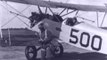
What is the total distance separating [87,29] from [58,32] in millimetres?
1409

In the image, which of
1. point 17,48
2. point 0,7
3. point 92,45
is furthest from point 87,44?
point 0,7

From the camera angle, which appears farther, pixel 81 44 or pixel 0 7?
pixel 0 7

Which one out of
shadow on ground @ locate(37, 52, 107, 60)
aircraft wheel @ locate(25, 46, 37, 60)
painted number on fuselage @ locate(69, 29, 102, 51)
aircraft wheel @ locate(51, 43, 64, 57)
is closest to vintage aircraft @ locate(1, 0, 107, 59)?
painted number on fuselage @ locate(69, 29, 102, 51)

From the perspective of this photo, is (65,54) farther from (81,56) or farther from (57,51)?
(81,56)

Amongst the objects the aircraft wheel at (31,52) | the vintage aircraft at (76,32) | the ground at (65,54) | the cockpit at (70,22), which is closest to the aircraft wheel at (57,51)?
the ground at (65,54)

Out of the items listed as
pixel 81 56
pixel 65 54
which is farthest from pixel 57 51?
pixel 81 56

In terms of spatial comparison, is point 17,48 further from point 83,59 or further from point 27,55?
point 83,59

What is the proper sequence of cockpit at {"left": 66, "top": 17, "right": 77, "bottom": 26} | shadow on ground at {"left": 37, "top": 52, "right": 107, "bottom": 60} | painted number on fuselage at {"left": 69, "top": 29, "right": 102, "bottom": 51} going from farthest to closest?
1. shadow on ground at {"left": 37, "top": 52, "right": 107, "bottom": 60}
2. cockpit at {"left": 66, "top": 17, "right": 77, "bottom": 26}
3. painted number on fuselage at {"left": 69, "top": 29, "right": 102, "bottom": 51}

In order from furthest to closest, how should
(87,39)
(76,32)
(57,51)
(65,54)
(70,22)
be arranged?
(65,54) < (57,51) < (70,22) < (76,32) < (87,39)

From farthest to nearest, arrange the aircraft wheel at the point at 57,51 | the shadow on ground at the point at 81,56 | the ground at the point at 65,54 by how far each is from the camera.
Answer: the aircraft wheel at the point at 57,51, the shadow on ground at the point at 81,56, the ground at the point at 65,54

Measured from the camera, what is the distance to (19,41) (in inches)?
441

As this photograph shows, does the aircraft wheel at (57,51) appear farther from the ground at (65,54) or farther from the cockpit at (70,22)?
the cockpit at (70,22)

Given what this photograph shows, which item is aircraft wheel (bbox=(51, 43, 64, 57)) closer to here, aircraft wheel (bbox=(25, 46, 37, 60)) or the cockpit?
aircraft wheel (bbox=(25, 46, 37, 60))

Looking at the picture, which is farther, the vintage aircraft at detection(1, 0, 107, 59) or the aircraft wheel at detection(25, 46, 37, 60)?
the aircraft wheel at detection(25, 46, 37, 60)
